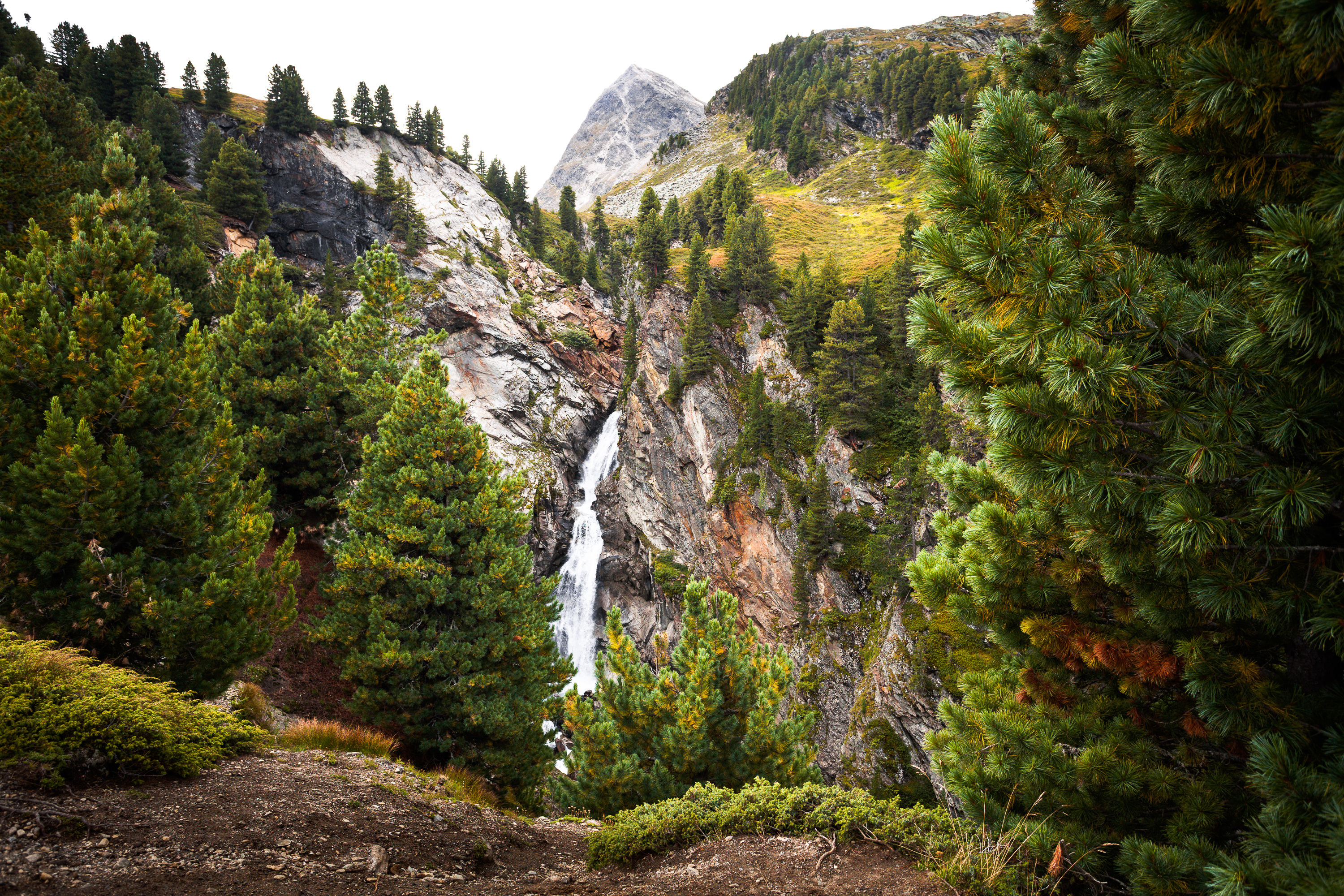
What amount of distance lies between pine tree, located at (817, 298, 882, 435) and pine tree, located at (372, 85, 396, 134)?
60.9m

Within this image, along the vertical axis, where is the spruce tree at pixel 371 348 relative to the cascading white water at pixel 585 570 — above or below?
above

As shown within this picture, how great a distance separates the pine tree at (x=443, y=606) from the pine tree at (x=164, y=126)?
48.9 m

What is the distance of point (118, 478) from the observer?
7.86m

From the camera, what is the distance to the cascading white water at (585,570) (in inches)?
1478

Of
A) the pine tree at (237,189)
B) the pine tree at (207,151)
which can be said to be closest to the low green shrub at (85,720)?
the pine tree at (237,189)

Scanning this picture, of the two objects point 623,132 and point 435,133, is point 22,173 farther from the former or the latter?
point 623,132

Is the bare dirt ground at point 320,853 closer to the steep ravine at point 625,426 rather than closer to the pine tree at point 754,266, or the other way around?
the steep ravine at point 625,426

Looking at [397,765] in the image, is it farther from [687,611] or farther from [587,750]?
[687,611]

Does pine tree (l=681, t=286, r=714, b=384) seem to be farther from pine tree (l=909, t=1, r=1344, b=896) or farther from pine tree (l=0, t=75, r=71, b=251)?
pine tree (l=909, t=1, r=1344, b=896)

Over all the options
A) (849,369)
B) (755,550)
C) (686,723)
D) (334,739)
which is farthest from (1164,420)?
(755,550)

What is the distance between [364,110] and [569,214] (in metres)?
26.6

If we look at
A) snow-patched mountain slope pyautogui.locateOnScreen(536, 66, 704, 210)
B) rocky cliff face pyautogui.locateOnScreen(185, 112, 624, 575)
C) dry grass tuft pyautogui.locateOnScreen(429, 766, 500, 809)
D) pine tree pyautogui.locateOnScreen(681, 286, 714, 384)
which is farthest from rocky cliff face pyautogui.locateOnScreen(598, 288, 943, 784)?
snow-patched mountain slope pyautogui.locateOnScreen(536, 66, 704, 210)

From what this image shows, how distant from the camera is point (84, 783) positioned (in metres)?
5.09

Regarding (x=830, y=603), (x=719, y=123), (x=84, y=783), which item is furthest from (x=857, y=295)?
(x=719, y=123)
